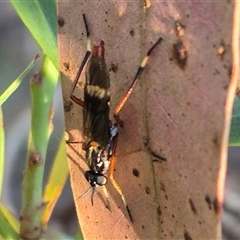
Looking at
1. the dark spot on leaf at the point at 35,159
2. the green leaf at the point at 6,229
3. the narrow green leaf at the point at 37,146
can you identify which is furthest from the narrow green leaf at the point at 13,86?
the green leaf at the point at 6,229

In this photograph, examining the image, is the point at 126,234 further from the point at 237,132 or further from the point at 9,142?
the point at 9,142

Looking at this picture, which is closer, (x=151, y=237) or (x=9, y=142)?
(x=151, y=237)

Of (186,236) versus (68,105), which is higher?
(68,105)

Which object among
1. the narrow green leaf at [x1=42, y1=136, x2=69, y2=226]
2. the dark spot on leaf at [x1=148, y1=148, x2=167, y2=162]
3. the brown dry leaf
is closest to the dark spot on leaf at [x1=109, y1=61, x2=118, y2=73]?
the brown dry leaf

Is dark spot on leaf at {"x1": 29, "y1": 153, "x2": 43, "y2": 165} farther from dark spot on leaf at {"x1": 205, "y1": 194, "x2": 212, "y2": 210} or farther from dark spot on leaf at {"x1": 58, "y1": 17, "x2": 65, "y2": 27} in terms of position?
dark spot on leaf at {"x1": 205, "y1": 194, "x2": 212, "y2": 210}

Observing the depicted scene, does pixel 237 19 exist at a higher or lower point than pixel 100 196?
higher

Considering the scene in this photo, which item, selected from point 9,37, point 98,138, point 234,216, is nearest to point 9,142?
point 9,37

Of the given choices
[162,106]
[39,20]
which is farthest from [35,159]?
[162,106]

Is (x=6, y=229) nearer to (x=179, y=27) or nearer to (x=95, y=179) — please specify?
(x=95, y=179)
